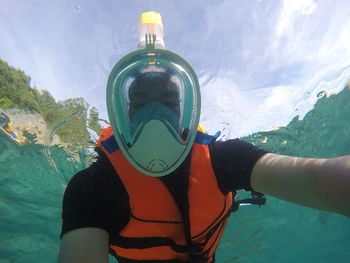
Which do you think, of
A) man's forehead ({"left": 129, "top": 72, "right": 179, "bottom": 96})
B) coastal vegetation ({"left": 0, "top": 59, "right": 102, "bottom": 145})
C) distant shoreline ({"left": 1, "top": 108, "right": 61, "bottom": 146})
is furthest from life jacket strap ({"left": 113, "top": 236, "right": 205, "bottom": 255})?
distant shoreline ({"left": 1, "top": 108, "right": 61, "bottom": 146})

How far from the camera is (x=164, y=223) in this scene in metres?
2.69

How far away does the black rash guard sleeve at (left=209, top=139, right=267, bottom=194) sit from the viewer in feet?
8.43

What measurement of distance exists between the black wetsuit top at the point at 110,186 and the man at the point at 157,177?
0.03 ft

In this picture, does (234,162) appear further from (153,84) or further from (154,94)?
(153,84)

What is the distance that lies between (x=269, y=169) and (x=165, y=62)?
1.85 m

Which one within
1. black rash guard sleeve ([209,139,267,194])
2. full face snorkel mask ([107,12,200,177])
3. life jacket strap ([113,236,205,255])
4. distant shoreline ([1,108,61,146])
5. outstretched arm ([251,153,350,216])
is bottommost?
life jacket strap ([113,236,205,255])

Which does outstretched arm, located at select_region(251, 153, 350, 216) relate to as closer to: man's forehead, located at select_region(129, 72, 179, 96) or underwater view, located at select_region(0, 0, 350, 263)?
man's forehead, located at select_region(129, 72, 179, 96)

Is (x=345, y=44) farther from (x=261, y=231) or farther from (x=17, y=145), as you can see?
(x=261, y=231)

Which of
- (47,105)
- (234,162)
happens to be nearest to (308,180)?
(234,162)

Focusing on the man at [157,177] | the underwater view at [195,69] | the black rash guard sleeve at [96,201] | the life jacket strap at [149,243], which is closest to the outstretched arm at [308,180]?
the man at [157,177]

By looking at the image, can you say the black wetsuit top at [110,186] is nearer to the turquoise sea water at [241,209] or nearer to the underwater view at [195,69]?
the underwater view at [195,69]

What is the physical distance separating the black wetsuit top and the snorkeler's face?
2.50 feet

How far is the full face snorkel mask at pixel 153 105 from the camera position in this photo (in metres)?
2.52

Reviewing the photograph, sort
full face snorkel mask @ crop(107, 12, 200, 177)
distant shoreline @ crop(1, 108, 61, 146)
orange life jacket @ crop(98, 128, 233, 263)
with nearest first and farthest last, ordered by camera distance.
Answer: full face snorkel mask @ crop(107, 12, 200, 177), orange life jacket @ crop(98, 128, 233, 263), distant shoreline @ crop(1, 108, 61, 146)
